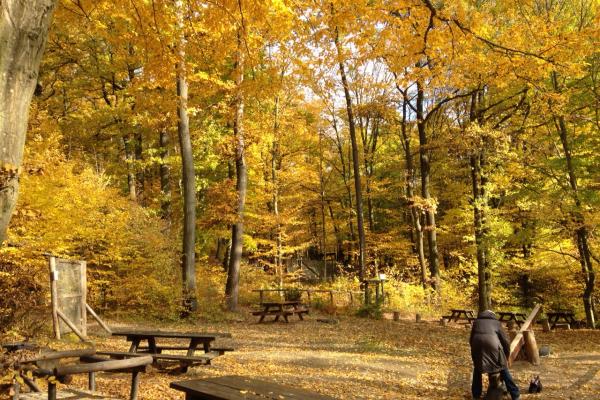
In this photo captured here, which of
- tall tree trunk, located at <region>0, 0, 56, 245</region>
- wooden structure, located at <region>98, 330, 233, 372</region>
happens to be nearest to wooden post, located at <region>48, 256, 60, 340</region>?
wooden structure, located at <region>98, 330, 233, 372</region>

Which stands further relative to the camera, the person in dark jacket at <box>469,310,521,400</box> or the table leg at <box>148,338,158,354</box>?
the table leg at <box>148,338,158,354</box>

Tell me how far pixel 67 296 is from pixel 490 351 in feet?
26.6

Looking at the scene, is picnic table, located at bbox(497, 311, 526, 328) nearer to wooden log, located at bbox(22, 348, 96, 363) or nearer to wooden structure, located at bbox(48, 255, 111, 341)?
wooden structure, located at bbox(48, 255, 111, 341)

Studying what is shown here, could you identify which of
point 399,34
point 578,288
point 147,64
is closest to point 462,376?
point 399,34

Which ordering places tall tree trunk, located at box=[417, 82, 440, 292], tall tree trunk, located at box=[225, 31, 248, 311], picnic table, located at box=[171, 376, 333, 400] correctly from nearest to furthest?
picnic table, located at box=[171, 376, 333, 400], tall tree trunk, located at box=[225, 31, 248, 311], tall tree trunk, located at box=[417, 82, 440, 292]

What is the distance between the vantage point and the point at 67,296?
9.60 m

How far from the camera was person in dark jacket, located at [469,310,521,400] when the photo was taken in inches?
266

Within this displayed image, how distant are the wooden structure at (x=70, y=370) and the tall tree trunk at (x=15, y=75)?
1.95 metres

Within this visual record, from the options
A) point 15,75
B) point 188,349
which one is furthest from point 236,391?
point 188,349

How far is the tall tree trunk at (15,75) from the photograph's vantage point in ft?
8.71

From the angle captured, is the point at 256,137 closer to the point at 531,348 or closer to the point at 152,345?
the point at 152,345

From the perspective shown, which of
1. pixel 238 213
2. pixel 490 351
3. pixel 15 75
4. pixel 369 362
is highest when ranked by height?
pixel 238 213

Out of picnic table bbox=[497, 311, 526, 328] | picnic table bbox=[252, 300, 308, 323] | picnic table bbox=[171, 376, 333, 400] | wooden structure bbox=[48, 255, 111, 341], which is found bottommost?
picnic table bbox=[497, 311, 526, 328]

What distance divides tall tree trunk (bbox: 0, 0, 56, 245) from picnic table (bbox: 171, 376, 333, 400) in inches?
79.1
